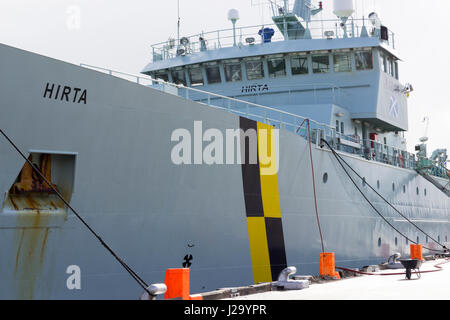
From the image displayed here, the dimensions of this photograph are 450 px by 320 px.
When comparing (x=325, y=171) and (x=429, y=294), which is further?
(x=325, y=171)

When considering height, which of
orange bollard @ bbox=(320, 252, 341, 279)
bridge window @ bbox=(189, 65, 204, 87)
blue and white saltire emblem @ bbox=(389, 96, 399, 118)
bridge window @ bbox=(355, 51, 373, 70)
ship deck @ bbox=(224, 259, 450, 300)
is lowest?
ship deck @ bbox=(224, 259, 450, 300)

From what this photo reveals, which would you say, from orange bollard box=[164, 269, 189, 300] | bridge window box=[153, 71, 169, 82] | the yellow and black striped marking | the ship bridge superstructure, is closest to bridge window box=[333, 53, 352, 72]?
the ship bridge superstructure

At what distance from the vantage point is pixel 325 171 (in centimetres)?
1352


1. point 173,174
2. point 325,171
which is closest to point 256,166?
point 173,174

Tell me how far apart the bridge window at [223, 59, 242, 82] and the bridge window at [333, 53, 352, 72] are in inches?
106

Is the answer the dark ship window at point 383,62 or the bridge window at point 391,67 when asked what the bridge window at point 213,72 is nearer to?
the dark ship window at point 383,62

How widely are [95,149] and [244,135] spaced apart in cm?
332

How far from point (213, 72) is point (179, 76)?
109 cm

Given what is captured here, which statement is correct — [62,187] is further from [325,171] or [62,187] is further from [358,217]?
[358,217]

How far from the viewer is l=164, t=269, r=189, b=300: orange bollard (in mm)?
7336

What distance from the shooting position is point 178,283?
7.35 meters

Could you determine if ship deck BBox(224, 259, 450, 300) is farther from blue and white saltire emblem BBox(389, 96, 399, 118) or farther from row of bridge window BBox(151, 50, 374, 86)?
blue and white saltire emblem BBox(389, 96, 399, 118)

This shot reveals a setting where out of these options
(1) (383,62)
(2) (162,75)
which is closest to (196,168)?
(2) (162,75)

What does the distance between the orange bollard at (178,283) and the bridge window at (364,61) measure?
11027 millimetres
